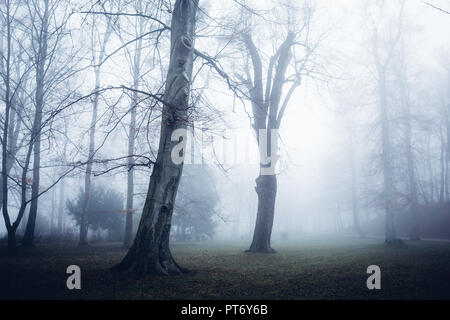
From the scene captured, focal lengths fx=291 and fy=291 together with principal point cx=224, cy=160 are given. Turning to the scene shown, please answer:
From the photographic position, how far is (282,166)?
1053 centimetres

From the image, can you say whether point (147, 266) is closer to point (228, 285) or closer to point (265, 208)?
point (228, 285)

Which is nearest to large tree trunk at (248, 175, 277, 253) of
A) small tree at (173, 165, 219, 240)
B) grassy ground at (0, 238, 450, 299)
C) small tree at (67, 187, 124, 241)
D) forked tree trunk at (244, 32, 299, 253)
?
forked tree trunk at (244, 32, 299, 253)

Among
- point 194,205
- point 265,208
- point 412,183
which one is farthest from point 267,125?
point 194,205

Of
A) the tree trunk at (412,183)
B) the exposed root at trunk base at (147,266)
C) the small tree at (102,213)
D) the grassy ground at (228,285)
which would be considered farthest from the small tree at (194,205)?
the grassy ground at (228,285)

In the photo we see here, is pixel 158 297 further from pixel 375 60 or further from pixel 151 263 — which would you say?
pixel 375 60

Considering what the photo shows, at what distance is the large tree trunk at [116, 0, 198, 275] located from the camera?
5773 millimetres

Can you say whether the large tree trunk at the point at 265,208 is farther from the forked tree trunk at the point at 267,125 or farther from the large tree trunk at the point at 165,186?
the large tree trunk at the point at 165,186

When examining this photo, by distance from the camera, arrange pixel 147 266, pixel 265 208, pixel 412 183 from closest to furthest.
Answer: pixel 147 266
pixel 265 208
pixel 412 183

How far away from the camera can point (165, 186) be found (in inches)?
232

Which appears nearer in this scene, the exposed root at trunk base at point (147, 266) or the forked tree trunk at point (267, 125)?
the exposed root at trunk base at point (147, 266)

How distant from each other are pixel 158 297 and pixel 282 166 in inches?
289

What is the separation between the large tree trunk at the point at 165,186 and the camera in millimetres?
5773

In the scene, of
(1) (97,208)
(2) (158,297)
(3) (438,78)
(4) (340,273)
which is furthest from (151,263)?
(3) (438,78)
